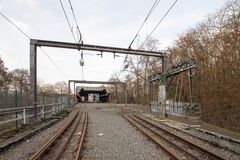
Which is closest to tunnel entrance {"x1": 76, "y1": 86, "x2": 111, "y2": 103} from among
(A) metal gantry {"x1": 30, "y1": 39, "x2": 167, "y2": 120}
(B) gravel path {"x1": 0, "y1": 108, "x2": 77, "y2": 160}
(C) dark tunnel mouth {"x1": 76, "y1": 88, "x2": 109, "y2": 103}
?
(C) dark tunnel mouth {"x1": 76, "y1": 88, "x2": 109, "y2": 103}

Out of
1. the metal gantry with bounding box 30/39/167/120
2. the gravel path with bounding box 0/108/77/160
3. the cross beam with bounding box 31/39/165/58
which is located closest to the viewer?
the gravel path with bounding box 0/108/77/160

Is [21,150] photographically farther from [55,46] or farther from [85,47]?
[85,47]

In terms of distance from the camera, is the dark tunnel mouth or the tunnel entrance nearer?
the tunnel entrance

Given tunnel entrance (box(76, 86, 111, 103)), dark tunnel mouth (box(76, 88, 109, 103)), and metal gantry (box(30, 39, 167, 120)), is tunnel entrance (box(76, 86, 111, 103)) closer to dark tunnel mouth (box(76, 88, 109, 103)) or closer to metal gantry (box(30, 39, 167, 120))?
dark tunnel mouth (box(76, 88, 109, 103))

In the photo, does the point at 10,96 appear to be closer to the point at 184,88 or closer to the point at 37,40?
the point at 37,40

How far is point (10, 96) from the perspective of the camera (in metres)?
15.6

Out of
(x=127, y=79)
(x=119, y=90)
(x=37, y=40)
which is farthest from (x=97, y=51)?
(x=119, y=90)

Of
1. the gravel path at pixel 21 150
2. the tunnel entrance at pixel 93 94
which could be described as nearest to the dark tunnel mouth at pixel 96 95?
the tunnel entrance at pixel 93 94

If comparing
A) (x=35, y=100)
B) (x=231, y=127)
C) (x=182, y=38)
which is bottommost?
(x=231, y=127)

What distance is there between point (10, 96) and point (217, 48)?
18511 millimetres

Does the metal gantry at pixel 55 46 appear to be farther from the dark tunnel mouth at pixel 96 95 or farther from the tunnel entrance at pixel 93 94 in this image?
the dark tunnel mouth at pixel 96 95

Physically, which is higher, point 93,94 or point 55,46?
point 55,46

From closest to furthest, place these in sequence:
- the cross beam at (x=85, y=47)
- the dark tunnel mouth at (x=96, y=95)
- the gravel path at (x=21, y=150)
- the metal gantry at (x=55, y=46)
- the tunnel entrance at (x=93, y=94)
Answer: the gravel path at (x=21, y=150) < the metal gantry at (x=55, y=46) < the cross beam at (x=85, y=47) < the tunnel entrance at (x=93, y=94) < the dark tunnel mouth at (x=96, y=95)

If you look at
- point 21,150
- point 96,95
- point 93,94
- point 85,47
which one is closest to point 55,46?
point 85,47
